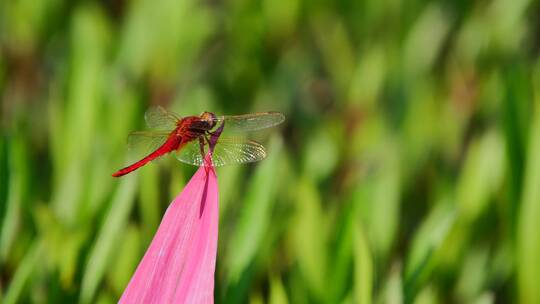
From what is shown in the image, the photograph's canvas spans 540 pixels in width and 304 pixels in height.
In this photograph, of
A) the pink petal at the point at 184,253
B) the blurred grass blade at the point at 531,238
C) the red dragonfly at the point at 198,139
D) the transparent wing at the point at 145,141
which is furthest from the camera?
the blurred grass blade at the point at 531,238

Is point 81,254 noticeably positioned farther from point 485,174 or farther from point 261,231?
point 485,174

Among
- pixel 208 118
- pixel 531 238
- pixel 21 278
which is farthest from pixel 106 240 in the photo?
pixel 531 238

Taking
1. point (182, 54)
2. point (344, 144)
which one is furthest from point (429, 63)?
point (182, 54)

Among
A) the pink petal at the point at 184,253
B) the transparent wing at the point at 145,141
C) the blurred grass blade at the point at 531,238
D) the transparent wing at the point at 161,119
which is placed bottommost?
the blurred grass blade at the point at 531,238

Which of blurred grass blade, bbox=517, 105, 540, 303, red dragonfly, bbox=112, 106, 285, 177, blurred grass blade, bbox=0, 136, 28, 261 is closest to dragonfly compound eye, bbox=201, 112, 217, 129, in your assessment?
red dragonfly, bbox=112, 106, 285, 177

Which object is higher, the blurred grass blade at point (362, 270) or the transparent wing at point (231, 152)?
the transparent wing at point (231, 152)

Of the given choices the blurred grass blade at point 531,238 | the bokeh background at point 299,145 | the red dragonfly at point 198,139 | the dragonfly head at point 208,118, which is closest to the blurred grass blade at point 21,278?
the bokeh background at point 299,145

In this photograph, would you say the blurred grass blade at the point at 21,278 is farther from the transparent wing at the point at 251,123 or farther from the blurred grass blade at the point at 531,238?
the blurred grass blade at the point at 531,238

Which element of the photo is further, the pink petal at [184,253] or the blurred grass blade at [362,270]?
the blurred grass blade at [362,270]
